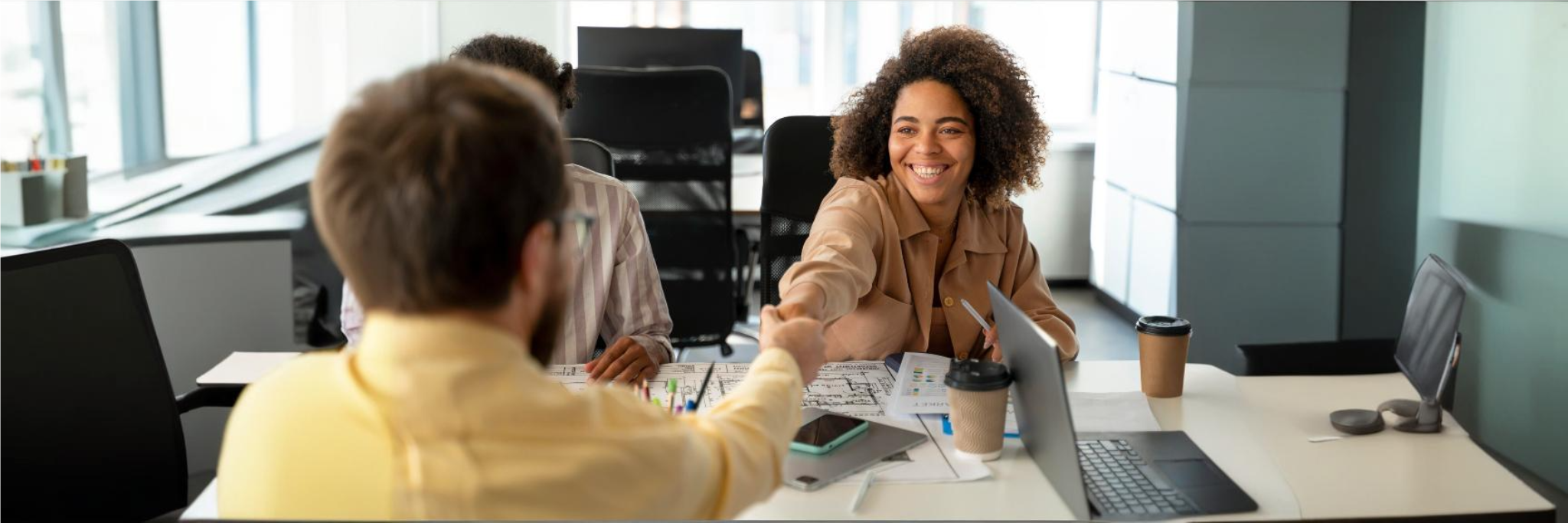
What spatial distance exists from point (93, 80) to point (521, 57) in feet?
5.51

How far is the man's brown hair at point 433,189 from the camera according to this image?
0.81 m

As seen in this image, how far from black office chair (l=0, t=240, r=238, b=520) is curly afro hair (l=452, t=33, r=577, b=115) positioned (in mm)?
601

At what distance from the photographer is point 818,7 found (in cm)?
549

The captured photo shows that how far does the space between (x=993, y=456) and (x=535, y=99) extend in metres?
0.82

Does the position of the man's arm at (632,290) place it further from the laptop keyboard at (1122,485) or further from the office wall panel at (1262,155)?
the office wall panel at (1262,155)

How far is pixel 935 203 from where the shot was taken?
6.97 ft

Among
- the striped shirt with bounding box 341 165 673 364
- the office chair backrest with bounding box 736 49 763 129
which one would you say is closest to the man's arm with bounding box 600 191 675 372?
the striped shirt with bounding box 341 165 673 364

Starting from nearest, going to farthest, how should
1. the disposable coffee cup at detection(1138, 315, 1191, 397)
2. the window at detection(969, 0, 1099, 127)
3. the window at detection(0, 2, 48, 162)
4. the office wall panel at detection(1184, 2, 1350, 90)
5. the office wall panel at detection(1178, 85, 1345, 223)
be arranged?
the disposable coffee cup at detection(1138, 315, 1191, 397)
the window at detection(0, 2, 48, 162)
the office wall panel at detection(1184, 2, 1350, 90)
the office wall panel at detection(1178, 85, 1345, 223)
the window at detection(969, 0, 1099, 127)

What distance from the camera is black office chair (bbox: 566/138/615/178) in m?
2.45

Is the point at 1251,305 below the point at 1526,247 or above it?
below

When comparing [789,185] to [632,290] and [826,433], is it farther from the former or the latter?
[826,433]

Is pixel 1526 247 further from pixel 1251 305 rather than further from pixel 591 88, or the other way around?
pixel 591 88

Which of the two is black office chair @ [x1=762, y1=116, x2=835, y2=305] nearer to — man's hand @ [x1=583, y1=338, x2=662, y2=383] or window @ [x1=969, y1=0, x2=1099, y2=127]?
man's hand @ [x1=583, y1=338, x2=662, y2=383]

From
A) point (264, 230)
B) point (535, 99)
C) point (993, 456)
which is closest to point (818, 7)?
point (264, 230)
